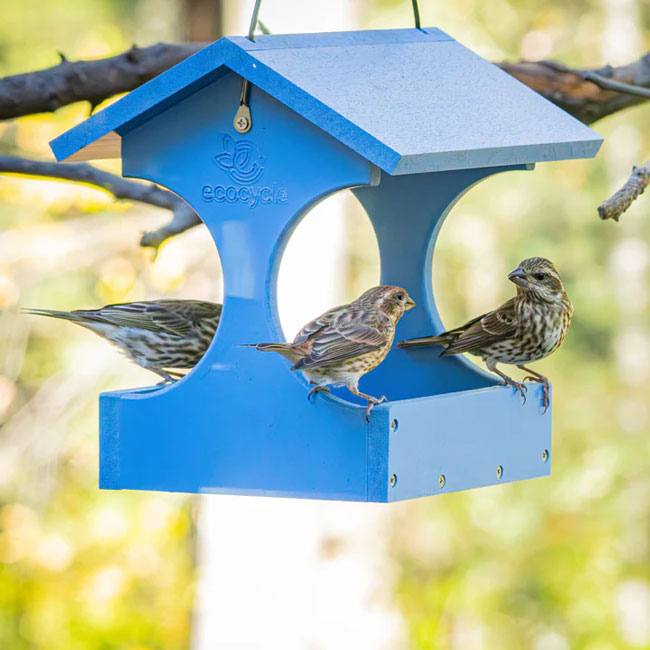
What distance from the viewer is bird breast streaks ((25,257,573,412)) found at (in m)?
3.42

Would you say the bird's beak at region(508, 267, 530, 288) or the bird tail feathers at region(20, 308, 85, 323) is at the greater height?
the bird's beak at region(508, 267, 530, 288)

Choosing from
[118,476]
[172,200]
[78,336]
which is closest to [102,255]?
[78,336]

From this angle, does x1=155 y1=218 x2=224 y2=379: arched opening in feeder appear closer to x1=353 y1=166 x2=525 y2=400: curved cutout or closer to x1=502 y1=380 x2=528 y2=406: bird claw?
x1=353 y1=166 x2=525 y2=400: curved cutout

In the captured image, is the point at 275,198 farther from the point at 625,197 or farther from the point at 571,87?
the point at 571,87

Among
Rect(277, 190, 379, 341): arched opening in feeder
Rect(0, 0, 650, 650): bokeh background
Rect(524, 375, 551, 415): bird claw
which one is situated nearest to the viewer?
Rect(524, 375, 551, 415): bird claw

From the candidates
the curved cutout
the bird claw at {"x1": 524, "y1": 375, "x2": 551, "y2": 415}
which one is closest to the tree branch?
the curved cutout

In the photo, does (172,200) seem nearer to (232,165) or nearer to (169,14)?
(232,165)

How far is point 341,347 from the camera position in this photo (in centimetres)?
340

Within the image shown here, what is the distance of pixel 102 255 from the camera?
366 inches

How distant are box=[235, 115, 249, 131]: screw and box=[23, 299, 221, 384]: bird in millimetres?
668

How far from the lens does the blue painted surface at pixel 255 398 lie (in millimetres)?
3338

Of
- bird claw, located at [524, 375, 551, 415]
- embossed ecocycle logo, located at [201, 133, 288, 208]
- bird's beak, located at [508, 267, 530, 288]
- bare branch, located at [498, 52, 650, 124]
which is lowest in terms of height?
bird claw, located at [524, 375, 551, 415]

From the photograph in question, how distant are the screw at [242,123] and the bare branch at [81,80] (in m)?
1.41

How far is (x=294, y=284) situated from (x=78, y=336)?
411cm
